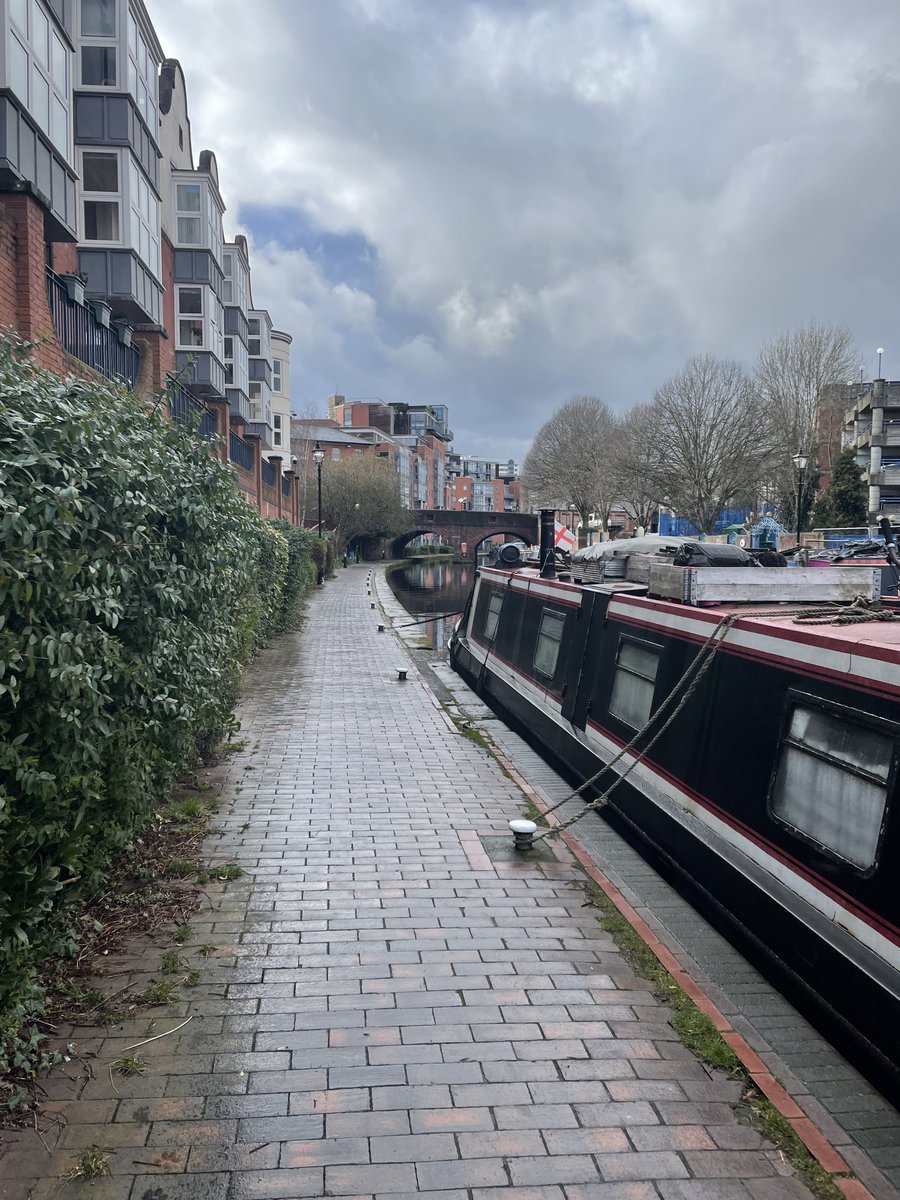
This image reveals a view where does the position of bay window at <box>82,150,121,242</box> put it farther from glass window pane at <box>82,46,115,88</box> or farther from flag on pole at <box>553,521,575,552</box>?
flag on pole at <box>553,521,575,552</box>

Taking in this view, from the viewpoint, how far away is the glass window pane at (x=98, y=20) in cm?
1554

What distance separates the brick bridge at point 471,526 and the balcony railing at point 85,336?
5777 centimetres

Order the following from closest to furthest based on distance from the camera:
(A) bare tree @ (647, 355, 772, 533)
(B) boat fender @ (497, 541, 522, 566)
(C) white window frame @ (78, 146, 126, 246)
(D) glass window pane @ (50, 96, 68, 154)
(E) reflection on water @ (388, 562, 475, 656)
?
(D) glass window pane @ (50, 96, 68, 154), (B) boat fender @ (497, 541, 522, 566), (C) white window frame @ (78, 146, 126, 246), (E) reflection on water @ (388, 562, 475, 656), (A) bare tree @ (647, 355, 772, 533)

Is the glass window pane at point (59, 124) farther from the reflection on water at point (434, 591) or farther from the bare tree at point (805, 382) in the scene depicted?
the bare tree at point (805, 382)

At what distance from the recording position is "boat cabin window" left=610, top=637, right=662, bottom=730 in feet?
21.1

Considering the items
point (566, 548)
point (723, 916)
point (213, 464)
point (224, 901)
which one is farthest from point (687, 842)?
point (566, 548)

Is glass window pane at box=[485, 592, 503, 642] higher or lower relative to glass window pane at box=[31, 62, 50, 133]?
lower

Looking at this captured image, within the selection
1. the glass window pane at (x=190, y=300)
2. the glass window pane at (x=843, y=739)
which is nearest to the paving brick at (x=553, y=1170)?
the glass window pane at (x=843, y=739)

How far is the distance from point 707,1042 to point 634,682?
347 cm

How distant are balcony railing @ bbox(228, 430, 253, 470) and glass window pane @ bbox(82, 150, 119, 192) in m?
10.1

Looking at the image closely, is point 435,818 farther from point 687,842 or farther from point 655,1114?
point 655,1114

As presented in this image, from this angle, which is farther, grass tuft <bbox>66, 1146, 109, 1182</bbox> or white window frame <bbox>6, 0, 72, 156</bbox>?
white window frame <bbox>6, 0, 72, 156</bbox>

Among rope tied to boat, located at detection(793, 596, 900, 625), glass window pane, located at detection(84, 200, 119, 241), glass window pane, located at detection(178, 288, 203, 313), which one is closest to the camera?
rope tied to boat, located at detection(793, 596, 900, 625)

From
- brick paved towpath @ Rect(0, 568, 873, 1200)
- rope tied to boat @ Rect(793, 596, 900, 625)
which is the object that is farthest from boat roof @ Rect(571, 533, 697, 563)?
brick paved towpath @ Rect(0, 568, 873, 1200)
